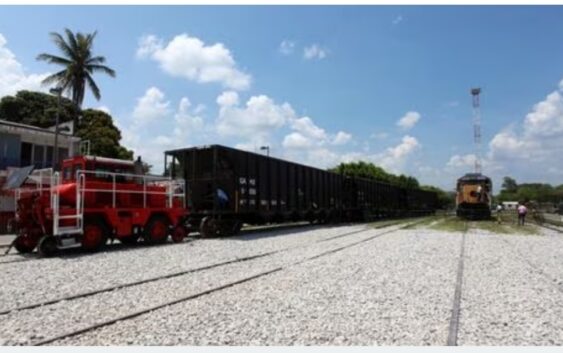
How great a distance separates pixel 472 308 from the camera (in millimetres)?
6520

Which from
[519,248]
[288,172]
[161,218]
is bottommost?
[519,248]

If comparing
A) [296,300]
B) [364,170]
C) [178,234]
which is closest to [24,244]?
[178,234]

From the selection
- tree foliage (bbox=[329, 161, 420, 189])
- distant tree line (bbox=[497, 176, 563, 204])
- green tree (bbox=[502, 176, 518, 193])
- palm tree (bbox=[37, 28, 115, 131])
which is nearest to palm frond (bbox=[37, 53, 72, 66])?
palm tree (bbox=[37, 28, 115, 131])

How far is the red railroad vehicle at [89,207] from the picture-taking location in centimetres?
1230

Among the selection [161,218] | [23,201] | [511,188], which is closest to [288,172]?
[161,218]

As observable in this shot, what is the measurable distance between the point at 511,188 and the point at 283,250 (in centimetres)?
17727

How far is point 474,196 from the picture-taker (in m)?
34.9

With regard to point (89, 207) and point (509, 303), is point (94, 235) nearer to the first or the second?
point (89, 207)

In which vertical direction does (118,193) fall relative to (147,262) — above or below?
above

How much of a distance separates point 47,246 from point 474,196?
102 feet

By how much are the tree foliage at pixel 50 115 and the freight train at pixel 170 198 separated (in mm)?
24933
